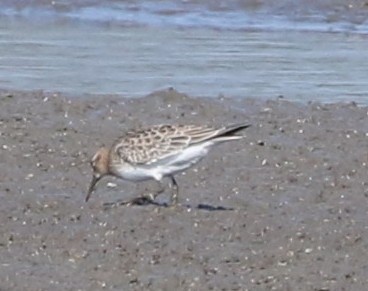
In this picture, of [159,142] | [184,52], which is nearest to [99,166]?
[159,142]

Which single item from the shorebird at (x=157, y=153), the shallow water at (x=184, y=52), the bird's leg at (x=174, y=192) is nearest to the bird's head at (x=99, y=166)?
the shorebird at (x=157, y=153)

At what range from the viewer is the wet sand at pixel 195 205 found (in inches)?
356

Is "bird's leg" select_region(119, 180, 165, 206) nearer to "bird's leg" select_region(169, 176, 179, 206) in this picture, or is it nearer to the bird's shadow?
the bird's shadow

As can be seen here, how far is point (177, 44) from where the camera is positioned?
1772 cm

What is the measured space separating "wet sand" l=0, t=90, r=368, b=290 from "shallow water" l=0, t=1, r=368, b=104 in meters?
1.17

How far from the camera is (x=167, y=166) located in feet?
34.9

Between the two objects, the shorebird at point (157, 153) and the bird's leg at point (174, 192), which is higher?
the shorebird at point (157, 153)

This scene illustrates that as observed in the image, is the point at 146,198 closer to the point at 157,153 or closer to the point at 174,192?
the point at 174,192

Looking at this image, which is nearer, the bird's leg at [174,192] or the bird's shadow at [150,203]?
the bird's shadow at [150,203]

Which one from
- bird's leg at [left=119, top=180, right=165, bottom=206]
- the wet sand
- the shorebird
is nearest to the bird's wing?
the shorebird

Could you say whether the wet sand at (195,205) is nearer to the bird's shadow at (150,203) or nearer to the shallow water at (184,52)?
the bird's shadow at (150,203)

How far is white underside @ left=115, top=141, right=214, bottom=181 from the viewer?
10477 millimetres

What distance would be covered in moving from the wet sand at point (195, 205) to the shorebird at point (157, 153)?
0.76 ft

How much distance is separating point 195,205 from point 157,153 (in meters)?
0.43
